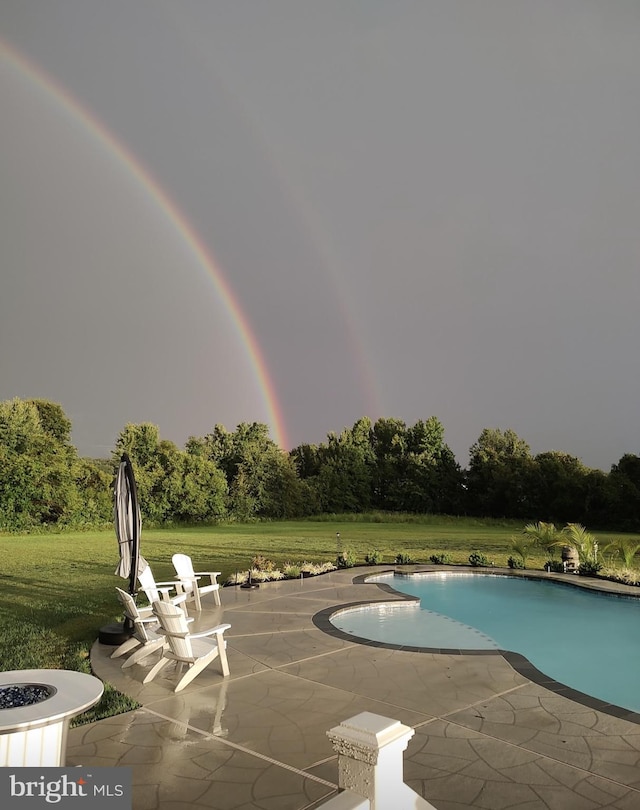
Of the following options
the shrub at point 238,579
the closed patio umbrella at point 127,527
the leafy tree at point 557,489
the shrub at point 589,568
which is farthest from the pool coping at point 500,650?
the leafy tree at point 557,489

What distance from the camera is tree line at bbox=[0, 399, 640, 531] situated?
30.0m

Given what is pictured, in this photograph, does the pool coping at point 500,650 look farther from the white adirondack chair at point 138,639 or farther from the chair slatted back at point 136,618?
the chair slatted back at point 136,618

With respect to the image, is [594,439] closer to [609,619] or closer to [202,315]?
[202,315]

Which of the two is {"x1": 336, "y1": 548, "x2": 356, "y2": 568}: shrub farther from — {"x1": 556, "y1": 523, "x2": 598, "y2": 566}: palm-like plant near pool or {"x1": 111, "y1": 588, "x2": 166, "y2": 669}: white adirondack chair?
{"x1": 111, "y1": 588, "x2": 166, "y2": 669}: white adirondack chair

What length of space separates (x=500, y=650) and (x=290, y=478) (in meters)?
32.8

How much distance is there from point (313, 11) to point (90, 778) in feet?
69.0

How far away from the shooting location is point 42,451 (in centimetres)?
3097

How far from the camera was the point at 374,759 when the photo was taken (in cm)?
265

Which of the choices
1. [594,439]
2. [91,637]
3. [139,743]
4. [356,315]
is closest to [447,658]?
[139,743]

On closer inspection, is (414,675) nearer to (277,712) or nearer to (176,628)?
(277,712)

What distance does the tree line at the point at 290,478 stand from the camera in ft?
98.5

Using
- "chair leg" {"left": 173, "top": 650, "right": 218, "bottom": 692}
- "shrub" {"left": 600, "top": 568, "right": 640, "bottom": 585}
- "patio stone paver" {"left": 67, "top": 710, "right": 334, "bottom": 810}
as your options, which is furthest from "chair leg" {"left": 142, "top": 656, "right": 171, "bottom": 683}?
"shrub" {"left": 600, "top": 568, "right": 640, "bottom": 585}

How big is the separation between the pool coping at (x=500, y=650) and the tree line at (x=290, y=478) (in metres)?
21.3

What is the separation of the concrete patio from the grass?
692mm
